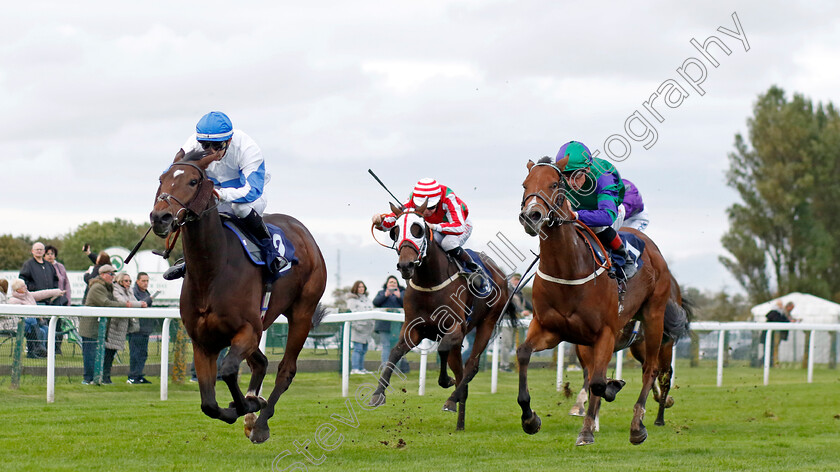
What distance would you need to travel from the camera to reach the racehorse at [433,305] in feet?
25.5

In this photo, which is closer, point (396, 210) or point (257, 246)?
point (257, 246)

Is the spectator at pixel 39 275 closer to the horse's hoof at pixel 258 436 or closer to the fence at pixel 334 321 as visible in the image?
the fence at pixel 334 321

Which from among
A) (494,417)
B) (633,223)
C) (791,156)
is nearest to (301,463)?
(494,417)

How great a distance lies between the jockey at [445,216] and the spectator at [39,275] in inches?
182

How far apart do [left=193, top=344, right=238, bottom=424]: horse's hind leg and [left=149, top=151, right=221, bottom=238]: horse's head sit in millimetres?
931

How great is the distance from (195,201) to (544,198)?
81.3 inches

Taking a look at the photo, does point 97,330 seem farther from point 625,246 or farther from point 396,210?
point 625,246

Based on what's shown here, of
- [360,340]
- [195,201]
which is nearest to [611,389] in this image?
[195,201]

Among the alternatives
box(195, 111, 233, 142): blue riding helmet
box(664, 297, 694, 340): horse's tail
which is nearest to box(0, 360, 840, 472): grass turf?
box(664, 297, 694, 340): horse's tail

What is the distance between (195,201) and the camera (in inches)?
219

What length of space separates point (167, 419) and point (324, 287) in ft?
5.96

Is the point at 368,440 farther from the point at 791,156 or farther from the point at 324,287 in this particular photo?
the point at 791,156

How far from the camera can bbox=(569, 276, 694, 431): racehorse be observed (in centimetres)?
874

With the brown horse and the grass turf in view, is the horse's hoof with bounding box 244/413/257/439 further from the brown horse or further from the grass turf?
the brown horse
